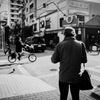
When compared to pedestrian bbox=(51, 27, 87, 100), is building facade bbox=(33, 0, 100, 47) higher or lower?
higher

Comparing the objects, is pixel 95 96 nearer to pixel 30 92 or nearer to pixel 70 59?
pixel 30 92

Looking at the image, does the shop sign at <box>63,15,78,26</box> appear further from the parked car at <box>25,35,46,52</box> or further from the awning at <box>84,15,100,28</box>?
the parked car at <box>25,35,46,52</box>

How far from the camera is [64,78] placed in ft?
9.49

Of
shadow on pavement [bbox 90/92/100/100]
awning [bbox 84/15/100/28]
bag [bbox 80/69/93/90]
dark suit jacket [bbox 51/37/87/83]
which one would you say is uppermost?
awning [bbox 84/15/100/28]

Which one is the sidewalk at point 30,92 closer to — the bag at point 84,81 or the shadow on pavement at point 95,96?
the shadow on pavement at point 95,96

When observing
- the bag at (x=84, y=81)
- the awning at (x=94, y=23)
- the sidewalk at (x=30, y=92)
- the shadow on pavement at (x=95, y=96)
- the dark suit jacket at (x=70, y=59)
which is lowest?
the sidewalk at (x=30, y=92)

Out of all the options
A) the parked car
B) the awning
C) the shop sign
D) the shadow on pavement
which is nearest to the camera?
the shadow on pavement

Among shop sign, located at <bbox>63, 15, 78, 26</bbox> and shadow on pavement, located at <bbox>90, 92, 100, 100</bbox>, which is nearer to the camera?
shadow on pavement, located at <bbox>90, 92, 100, 100</bbox>

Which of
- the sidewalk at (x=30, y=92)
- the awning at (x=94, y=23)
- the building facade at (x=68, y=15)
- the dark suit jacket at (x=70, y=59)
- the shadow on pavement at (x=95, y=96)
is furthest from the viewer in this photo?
the building facade at (x=68, y=15)

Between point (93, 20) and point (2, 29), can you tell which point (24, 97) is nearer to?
point (2, 29)

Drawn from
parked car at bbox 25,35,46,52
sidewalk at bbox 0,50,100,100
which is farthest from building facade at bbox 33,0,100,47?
sidewalk at bbox 0,50,100,100

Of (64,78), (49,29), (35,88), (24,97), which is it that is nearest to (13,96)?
(24,97)

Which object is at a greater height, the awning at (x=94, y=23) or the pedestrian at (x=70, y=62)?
the awning at (x=94, y=23)

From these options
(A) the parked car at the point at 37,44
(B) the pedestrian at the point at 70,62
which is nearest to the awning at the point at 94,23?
(A) the parked car at the point at 37,44
